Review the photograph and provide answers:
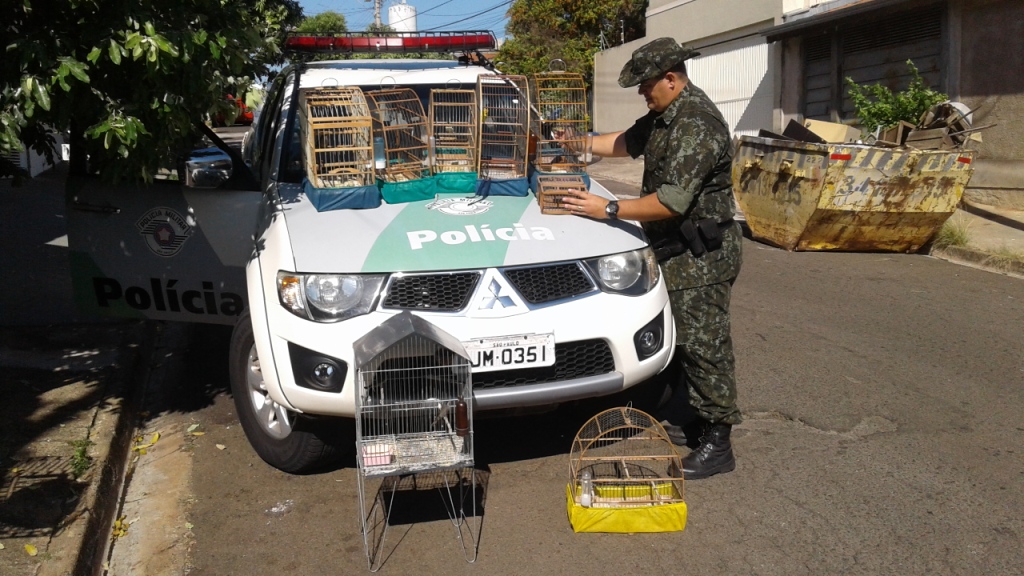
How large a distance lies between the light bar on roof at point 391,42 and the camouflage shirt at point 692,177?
257cm

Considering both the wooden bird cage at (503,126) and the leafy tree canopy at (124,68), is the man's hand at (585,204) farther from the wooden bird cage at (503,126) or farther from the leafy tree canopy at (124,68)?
the leafy tree canopy at (124,68)

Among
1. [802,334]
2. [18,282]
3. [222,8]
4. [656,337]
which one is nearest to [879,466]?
[656,337]

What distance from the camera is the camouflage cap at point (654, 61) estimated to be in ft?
13.3

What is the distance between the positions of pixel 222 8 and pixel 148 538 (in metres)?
2.35

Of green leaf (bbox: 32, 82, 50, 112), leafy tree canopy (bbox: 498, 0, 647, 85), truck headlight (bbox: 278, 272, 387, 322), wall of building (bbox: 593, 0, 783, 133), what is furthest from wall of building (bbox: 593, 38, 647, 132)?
green leaf (bbox: 32, 82, 50, 112)

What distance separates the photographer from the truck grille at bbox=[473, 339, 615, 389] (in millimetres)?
3779

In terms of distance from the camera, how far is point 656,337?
4070 millimetres

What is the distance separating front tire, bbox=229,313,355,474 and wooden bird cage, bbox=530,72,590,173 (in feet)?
5.62

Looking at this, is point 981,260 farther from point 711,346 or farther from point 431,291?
point 431,291

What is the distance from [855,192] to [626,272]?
18.3 ft

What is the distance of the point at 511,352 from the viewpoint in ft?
12.2

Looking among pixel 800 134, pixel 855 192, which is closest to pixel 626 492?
pixel 855 192

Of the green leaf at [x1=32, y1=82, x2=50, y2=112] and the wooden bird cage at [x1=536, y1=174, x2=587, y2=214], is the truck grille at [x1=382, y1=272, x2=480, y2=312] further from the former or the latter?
the green leaf at [x1=32, y1=82, x2=50, y2=112]

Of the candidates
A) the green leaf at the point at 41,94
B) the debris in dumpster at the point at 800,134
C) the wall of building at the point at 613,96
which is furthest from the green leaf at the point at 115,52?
the wall of building at the point at 613,96
